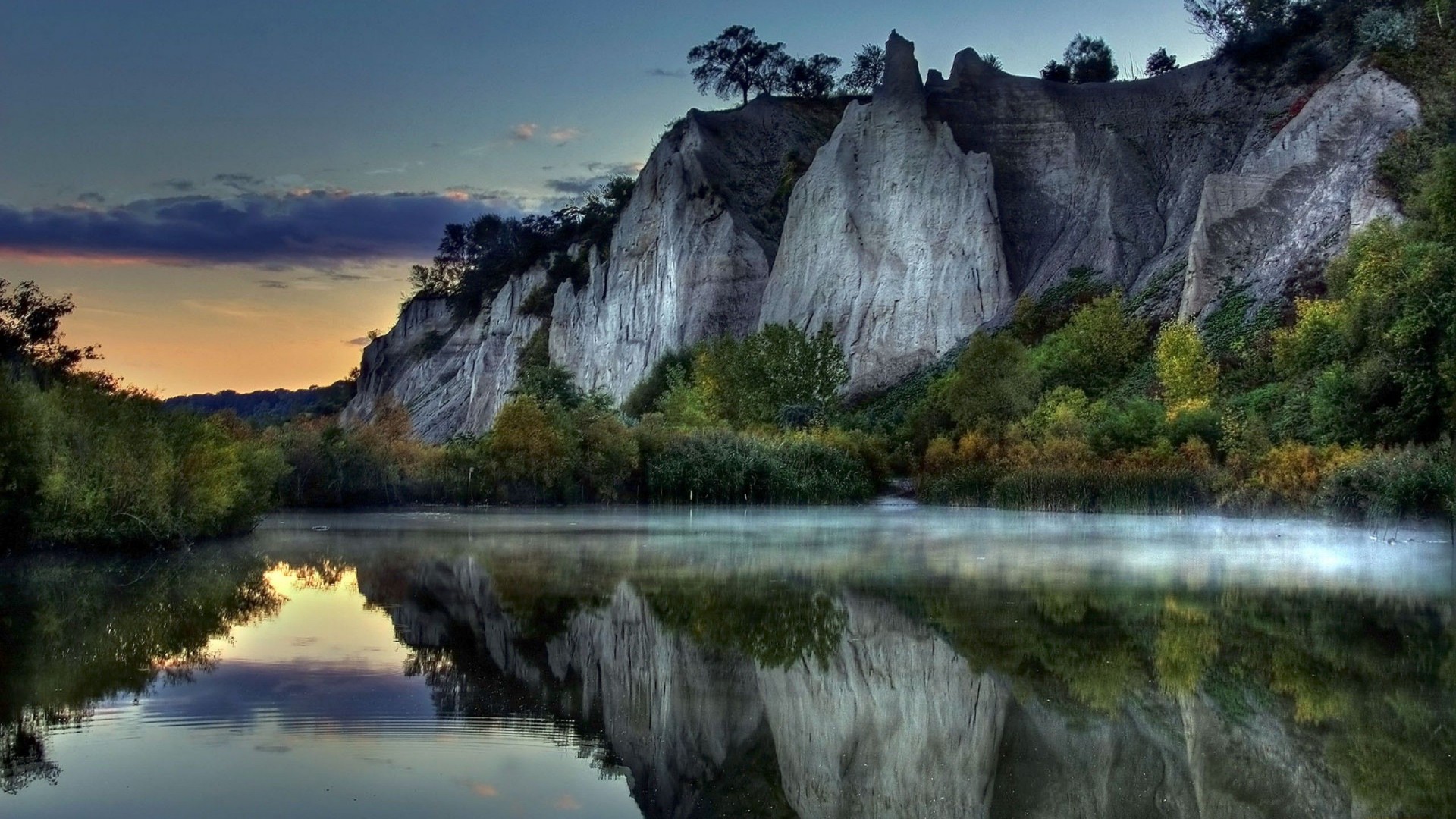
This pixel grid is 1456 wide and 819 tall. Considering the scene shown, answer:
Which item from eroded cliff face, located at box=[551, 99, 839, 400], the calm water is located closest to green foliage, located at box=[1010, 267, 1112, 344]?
eroded cliff face, located at box=[551, 99, 839, 400]

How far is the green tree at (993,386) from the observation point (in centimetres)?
4703

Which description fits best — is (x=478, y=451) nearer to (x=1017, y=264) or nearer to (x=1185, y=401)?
(x=1185, y=401)

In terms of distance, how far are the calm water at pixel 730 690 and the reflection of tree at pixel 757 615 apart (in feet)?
0.23

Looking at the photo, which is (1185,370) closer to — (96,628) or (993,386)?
(993,386)

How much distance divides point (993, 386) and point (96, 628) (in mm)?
37747

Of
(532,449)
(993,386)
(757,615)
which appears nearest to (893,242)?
(993,386)

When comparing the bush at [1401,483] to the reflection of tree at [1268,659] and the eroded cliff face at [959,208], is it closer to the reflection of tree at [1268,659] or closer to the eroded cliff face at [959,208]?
the reflection of tree at [1268,659]

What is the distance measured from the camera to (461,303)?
308ft

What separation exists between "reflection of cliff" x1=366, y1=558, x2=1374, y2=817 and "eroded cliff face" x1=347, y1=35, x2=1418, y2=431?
123ft

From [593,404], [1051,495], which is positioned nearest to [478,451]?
[593,404]

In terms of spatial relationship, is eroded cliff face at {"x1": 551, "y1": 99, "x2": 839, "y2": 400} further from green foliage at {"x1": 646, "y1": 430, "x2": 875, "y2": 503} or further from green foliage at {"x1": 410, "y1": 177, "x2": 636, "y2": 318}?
green foliage at {"x1": 646, "y1": 430, "x2": 875, "y2": 503}

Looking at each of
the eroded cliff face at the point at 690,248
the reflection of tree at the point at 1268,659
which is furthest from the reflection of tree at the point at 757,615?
the eroded cliff face at the point at 690,248

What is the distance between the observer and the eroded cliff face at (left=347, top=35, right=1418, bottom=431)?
4803cm

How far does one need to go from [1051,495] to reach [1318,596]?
23.8 m
